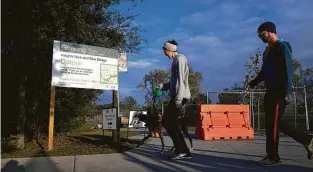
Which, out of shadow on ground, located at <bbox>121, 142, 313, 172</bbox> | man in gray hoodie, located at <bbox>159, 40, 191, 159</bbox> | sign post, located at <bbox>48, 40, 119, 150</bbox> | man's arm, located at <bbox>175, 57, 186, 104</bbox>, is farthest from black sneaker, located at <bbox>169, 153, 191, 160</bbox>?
sign post, located at <bbox>48, 40, 119, 150</bbox>

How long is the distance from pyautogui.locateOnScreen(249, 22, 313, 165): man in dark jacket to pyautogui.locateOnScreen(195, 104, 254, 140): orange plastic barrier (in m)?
5.10

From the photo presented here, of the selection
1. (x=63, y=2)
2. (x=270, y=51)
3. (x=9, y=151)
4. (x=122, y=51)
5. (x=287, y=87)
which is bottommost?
(x=9, y=151)

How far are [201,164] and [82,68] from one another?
13.6ft

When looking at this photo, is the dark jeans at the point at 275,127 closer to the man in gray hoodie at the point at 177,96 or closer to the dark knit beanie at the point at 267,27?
the dark knit beanie at the point at 267,27

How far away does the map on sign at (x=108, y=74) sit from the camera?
1014cm

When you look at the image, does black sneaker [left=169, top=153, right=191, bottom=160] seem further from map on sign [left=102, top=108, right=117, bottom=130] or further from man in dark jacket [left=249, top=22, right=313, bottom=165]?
map on sign [left=102, top=108, right=117, bottom=130]

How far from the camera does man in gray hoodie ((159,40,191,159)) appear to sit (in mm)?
7090

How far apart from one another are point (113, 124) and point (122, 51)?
206 cm

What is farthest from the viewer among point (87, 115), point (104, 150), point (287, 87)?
point (87, 115)

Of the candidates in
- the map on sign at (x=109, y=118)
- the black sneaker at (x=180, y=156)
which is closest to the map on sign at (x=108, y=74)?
the map on sign at (x=109, y=118)

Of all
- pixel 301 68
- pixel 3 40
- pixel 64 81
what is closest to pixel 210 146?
pixel 64 81

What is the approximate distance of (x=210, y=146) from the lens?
9602 mm

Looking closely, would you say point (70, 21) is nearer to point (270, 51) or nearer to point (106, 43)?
point (106, 43)

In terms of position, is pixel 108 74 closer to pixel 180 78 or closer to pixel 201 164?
pixel 180 78
